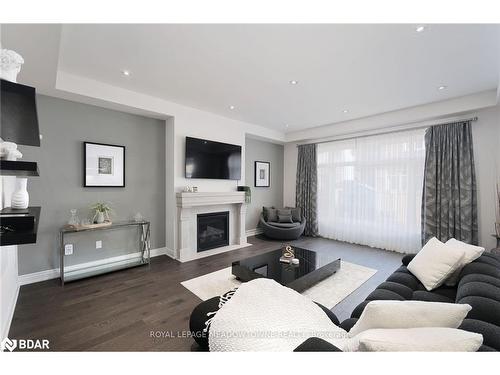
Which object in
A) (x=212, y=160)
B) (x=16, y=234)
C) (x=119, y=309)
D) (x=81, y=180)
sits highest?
(x=212, y=160)

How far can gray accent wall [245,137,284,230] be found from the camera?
5312 millimetres

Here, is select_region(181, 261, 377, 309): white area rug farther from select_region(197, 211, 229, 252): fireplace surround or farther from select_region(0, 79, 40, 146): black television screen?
select_region(0, 79, 40, 146): black television screen

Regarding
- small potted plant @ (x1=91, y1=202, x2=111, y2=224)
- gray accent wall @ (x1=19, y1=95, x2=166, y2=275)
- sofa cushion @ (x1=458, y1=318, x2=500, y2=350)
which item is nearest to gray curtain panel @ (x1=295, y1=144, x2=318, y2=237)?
gray accent wall @ (x1=19, y1=95, x2=166, y2=275)

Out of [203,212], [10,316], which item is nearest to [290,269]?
[203,212]

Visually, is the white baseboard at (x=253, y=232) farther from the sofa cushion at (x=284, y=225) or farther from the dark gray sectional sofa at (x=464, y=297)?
the dark gray sectional sofa at (x=464, y=297)

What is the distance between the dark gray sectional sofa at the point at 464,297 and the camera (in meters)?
0.92

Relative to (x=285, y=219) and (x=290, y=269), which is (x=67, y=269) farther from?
(x=285, y=219)

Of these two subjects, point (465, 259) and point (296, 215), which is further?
point (296, 215)

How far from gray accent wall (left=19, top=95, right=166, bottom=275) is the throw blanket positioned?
8.83 ft

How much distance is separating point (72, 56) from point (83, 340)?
268cm

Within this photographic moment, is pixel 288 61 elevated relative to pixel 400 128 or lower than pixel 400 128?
elevated

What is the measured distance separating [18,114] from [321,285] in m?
3.03

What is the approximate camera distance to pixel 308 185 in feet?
17.9
